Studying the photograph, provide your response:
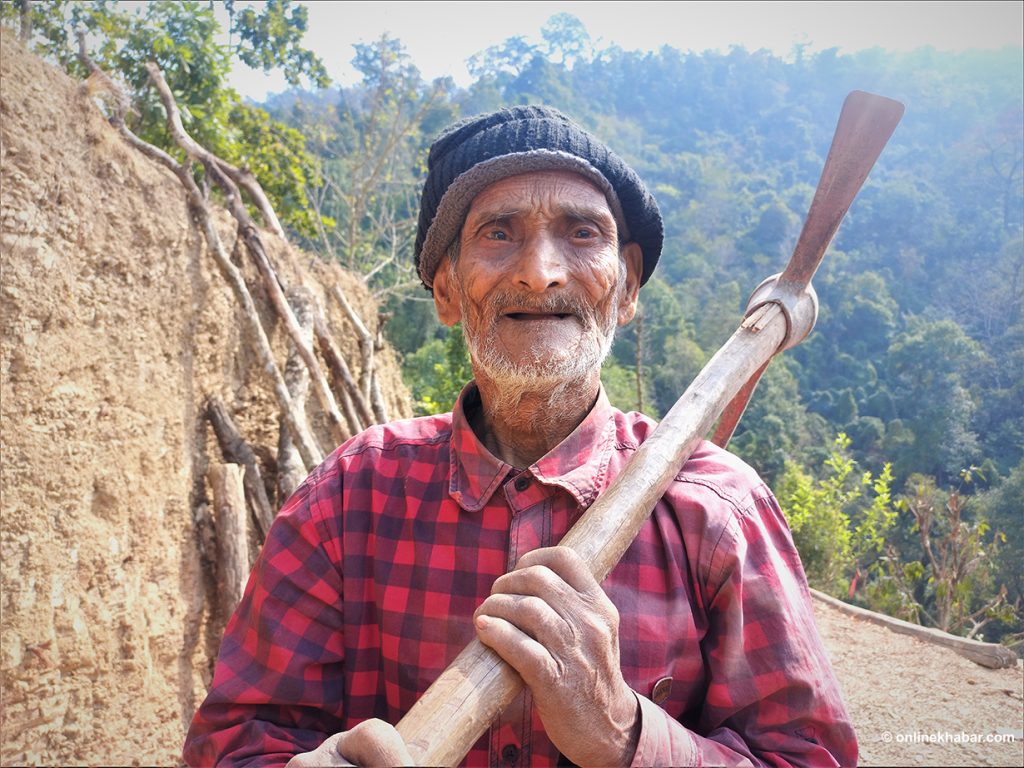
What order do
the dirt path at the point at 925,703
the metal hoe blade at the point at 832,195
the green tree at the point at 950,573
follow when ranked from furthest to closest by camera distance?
1. the green tree at the point at 950,573
2. the dirt path at the point at 925,703
3. the metal hoe blade at the point at 832,195

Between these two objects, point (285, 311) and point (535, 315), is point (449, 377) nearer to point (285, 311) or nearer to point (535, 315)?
point (285, 311)

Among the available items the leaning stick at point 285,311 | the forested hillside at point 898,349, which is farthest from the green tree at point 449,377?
the leaning stick at point 285,311

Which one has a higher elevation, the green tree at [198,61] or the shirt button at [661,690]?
the green tree at [198,61]

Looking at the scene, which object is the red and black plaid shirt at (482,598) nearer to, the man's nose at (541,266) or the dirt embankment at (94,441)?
the man's nose at (541,266)

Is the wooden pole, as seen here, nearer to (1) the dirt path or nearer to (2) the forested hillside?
(2) the forested hillside

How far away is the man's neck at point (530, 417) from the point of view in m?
1.38

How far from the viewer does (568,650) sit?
0.89 meters

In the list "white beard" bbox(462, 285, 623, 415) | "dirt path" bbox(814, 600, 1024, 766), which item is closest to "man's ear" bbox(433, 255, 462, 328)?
"white beard" bbox(462, 285, 623, 415)

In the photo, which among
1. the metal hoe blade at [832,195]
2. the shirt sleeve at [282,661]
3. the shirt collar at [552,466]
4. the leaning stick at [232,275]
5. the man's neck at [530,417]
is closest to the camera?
the shirt sleeve at [282,661]

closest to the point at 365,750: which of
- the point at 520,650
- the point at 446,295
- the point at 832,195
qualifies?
the point at 520,650

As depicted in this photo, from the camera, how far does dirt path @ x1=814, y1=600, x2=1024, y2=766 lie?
4262 mm

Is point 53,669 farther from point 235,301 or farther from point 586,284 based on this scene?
point 586,284

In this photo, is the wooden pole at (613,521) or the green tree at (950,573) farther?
the green tree at (950,573)

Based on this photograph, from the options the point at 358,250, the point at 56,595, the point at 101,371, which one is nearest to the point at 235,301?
the point at 101,371
